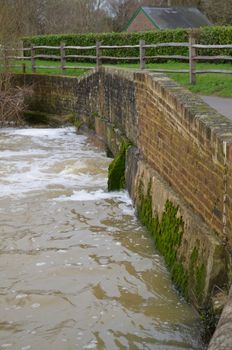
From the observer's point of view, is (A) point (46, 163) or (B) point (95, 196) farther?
(A) point (46, 163)

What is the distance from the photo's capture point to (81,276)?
19.5 feet

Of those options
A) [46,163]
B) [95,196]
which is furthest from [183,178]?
[46,163]

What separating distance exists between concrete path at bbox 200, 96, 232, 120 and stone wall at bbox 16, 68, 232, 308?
1.78 metres

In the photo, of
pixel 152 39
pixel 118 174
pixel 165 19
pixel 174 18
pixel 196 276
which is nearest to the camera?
pixel 196 276

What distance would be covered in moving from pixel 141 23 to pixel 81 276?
37140mm

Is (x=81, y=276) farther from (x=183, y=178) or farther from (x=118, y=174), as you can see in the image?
(x=118, y=174)

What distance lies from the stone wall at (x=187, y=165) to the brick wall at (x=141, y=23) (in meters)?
30.7

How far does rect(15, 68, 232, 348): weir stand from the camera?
15.6 feet

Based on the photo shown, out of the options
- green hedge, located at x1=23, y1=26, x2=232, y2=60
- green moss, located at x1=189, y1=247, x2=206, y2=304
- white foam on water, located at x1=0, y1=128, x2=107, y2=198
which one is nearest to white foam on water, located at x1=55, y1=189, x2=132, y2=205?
white foam on water, located at x1=0, y1=128, x2=107, y2=198

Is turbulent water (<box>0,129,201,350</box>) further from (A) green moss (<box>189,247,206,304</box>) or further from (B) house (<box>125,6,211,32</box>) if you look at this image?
(B) house (<box>125,6,211,32</box>)

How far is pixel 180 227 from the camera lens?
5859 millimetres

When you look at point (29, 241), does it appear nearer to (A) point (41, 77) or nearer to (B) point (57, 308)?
(B) point (57, 308)

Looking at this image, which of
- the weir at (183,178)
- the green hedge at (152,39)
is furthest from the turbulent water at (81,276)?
the green hedge at (152,39)

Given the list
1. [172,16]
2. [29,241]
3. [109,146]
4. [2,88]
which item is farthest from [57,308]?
[172,16]
